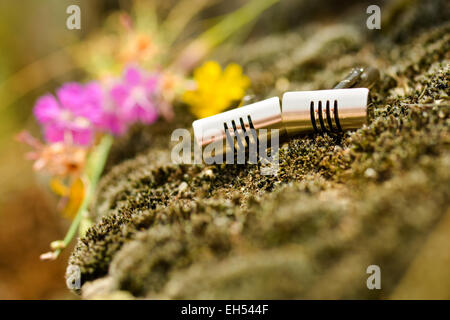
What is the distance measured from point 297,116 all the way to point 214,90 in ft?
1.95

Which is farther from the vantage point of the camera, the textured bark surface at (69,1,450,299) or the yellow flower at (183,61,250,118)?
the yellow flower at (183,61,250,118)

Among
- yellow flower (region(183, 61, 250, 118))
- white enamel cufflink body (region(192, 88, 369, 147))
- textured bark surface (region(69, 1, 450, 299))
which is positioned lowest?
textured bark surface (region(69, 1, 450, 299))

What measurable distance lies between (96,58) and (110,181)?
1034mm

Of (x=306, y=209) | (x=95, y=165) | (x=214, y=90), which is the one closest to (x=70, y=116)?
(x=95, y=165)

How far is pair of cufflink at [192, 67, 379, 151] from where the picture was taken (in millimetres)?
1197

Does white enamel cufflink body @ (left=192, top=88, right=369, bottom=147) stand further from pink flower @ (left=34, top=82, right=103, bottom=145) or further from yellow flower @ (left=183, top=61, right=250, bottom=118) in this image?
pink flower @ (left=34, top=82, right=103, bottom=145)

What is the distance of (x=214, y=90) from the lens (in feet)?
5.72

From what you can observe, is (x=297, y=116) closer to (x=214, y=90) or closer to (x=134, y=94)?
(x=214, y=90)

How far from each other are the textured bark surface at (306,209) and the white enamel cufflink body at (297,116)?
5cm

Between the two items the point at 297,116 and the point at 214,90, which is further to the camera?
the point at 214,90

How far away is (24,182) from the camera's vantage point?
8.25 feet

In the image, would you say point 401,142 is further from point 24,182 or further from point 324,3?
point 24,182

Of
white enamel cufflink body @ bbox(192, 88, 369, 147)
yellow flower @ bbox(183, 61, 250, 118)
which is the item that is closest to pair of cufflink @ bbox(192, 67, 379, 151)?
white enamel cufflink body @ bbox(192, 88, 369, 147)

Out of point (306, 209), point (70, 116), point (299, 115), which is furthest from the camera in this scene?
point (70, 116)
